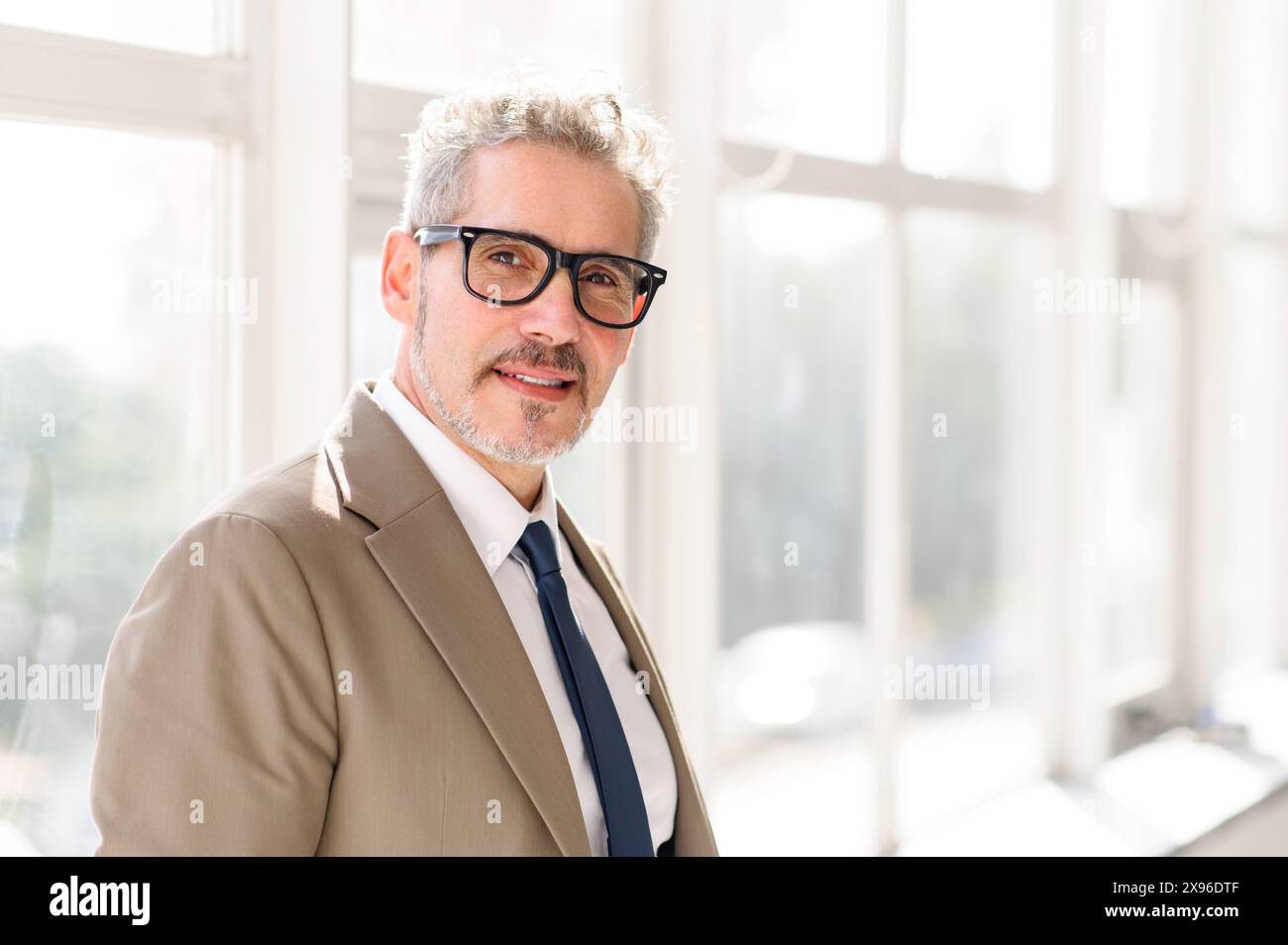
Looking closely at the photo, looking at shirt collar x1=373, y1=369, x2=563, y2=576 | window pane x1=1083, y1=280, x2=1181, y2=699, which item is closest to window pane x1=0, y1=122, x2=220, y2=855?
shirt collar x1=373, y1=369, x2=563, y2=576

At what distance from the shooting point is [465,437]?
1.30m

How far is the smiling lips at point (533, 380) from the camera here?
1298 millimetres

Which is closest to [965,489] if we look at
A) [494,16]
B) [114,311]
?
[494,16]

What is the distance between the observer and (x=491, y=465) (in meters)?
1.34

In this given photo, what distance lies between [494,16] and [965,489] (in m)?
2.12

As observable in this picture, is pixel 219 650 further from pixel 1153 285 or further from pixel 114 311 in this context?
pixel 1153 285

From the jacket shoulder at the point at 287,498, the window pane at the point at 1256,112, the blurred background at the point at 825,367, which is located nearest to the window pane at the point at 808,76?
the blurred background at the point at 825,367

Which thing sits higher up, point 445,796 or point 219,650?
point 219,650

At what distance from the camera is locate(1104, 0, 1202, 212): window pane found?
3824 millimetres

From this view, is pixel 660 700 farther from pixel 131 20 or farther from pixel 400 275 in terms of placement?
pixel 131 20

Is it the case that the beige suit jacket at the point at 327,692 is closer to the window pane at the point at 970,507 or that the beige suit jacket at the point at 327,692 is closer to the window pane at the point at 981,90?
the window pane at the point at 970,507

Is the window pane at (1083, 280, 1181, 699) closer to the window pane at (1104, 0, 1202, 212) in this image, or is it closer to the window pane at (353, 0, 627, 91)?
the window pane at (1104, 0, 1202, 212)

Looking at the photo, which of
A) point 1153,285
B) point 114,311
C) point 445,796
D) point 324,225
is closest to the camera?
point 445,796
